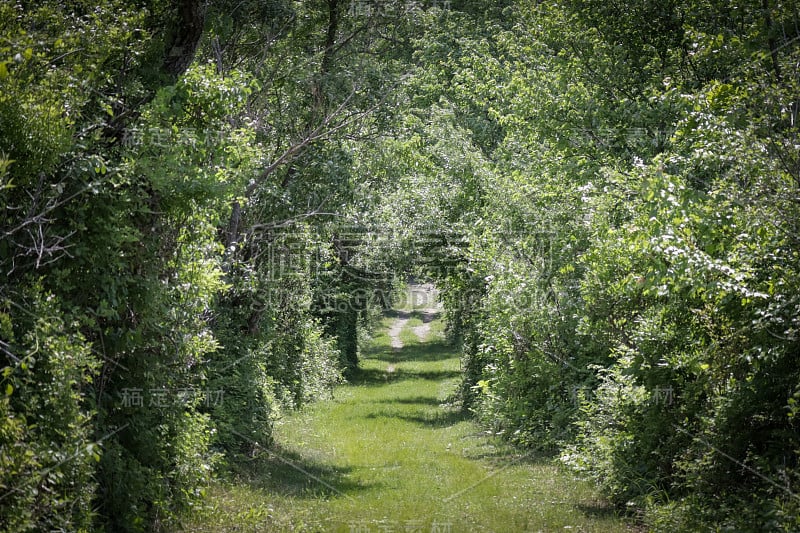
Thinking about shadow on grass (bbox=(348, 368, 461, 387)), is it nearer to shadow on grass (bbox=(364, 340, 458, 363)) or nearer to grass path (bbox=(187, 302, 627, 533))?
shadow on grass (bbox=(364, 340, 458, 363))

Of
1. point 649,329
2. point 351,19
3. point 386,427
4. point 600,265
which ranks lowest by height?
point 386,427

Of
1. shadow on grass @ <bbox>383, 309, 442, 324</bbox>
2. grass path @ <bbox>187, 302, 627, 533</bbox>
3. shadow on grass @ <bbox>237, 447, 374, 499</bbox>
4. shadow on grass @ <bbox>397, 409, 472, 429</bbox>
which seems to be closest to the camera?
grass path @ <bbox>187, 302, 627, 533</bbox>

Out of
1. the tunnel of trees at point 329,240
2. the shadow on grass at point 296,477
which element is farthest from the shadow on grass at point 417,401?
the shadow on grass at point 296,477

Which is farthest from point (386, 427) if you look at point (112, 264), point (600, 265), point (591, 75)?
point (112, 264)

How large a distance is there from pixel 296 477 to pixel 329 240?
21.0 feet

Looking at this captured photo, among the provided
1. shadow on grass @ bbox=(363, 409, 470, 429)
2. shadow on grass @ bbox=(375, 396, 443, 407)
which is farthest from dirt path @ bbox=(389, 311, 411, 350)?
shadow on grass @ bbox=(363, 409, 470, 429)

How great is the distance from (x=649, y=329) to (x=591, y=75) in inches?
366

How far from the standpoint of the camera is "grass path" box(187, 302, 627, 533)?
1073 centimetres

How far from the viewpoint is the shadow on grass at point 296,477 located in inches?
514

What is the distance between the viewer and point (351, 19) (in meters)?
17.0

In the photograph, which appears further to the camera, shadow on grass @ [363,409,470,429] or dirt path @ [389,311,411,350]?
dirt path @ [389,311,411,350]

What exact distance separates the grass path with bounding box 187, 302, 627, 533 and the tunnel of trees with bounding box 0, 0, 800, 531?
2.07 feet

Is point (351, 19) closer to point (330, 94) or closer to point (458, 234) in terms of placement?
point (330, 94)

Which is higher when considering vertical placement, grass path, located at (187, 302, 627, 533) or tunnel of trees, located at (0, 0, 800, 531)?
tunnel of trees, located at (0, 0, 800, 531)
